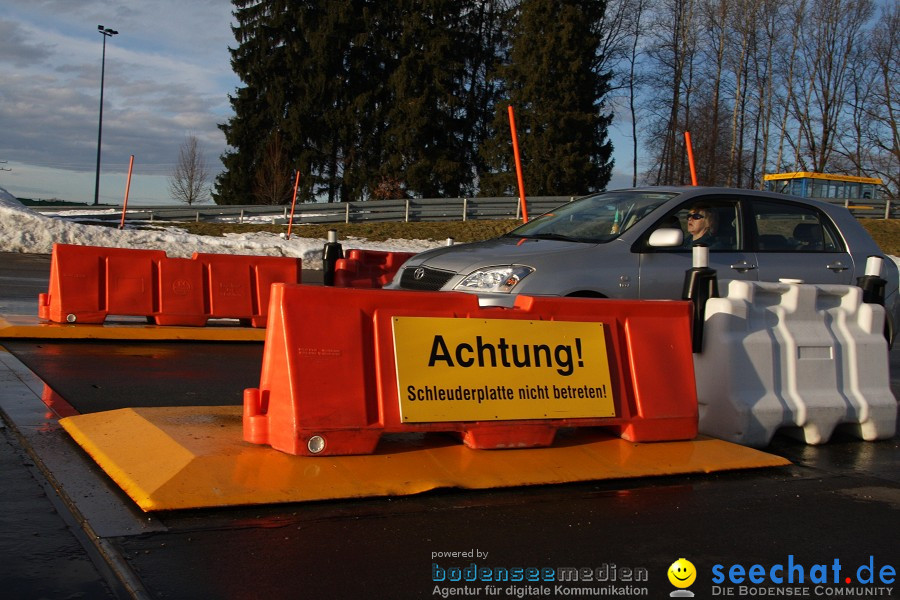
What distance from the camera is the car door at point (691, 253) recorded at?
291 inches

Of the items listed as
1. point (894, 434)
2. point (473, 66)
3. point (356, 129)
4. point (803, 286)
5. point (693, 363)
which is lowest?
point (894, 434)

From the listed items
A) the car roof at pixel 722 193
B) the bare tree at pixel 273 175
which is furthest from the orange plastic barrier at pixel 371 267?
the bare tree at pixel 273 175

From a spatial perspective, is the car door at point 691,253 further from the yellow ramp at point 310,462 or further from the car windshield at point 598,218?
the yellow ramp at point 310,462

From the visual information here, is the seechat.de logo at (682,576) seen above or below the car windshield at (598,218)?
below

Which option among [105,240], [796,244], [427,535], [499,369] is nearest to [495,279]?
[499,369]

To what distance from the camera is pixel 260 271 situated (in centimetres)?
1108

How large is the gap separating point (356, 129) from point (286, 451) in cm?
4769

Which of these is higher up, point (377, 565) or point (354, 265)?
point (354, 265)

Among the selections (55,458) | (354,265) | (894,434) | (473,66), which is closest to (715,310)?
(894,434)

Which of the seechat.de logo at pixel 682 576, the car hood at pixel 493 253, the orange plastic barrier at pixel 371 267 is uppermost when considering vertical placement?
the car hood at pixel 493 253

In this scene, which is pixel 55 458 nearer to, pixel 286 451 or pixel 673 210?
pixel 286 451

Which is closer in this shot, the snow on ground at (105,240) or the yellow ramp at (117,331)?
the yellow ramp at (117,331)

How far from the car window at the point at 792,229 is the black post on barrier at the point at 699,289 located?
2026mm

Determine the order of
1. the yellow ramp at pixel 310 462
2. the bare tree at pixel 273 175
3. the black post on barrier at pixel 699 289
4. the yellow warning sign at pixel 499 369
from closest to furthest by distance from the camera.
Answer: the yellow ramp at pixel 310 462
the yellow warning sign at pixel 499 369
the black post on barrier at pixel 699 289
the bare tree at pixel 273 175
